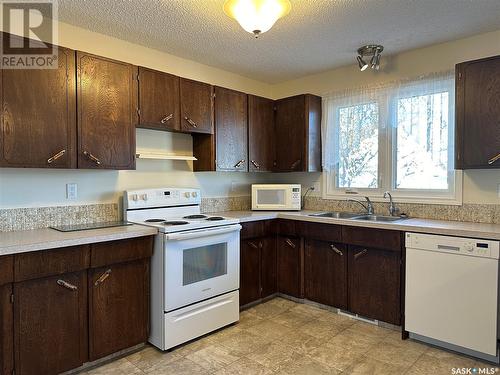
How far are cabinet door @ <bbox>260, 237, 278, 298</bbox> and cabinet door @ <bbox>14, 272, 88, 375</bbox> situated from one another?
169 cm

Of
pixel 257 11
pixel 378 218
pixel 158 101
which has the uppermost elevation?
pixel 257 11

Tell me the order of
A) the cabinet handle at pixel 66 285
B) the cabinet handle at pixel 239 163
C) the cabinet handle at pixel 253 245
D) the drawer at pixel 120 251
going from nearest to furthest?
1. the cabinet handle at pixel 66 285
2. the drawer at pixel 120 251
3. the cabinet handle at pixel 253 245
4. the cabinet handle at pixel 239 163

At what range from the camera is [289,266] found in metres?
3.38

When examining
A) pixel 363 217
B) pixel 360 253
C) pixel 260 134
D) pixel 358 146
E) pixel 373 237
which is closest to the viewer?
pixel 373 237

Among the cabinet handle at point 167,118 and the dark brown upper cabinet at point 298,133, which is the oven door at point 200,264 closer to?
the cabinet handle at point 167,118

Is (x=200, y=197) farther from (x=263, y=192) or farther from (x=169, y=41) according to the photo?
(x=169, y=41)

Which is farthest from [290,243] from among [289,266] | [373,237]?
[373,237]

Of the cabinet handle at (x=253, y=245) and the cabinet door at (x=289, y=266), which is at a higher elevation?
the cabinet handle at (x=253, y=245)

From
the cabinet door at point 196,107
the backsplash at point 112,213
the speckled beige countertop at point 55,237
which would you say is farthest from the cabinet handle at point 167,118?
the speckled beige countertop at point 55,237

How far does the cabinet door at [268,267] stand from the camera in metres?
3.33

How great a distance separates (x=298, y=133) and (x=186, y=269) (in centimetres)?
192

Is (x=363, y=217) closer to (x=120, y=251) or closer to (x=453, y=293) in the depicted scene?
(x=453, y=293)

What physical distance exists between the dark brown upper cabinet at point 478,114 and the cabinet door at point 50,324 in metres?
2.86

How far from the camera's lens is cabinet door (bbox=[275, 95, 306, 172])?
360 cm
